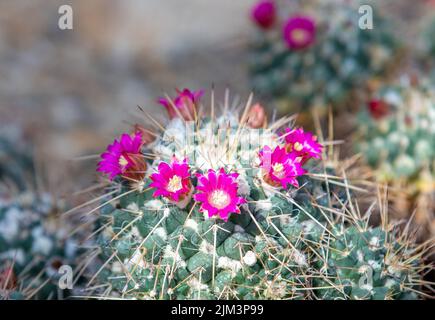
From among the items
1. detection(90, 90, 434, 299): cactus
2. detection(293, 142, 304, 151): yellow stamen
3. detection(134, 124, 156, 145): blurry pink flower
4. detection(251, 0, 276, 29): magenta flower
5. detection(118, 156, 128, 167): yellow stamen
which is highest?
detection(251, 0, 276, 29): magenta flower

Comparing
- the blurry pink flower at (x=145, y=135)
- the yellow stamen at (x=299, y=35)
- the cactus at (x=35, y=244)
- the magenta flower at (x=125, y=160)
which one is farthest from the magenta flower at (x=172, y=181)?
the yellow stamen at (x=299, y=35)

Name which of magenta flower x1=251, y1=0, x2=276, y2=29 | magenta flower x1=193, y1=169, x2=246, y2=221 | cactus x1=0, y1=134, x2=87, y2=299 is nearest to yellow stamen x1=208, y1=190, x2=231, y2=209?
magenta flower x1=193, y1=169, x2=246, y2=221

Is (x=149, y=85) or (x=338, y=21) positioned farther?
(x=149, y=85)

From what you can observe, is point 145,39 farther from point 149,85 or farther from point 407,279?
point 407,279

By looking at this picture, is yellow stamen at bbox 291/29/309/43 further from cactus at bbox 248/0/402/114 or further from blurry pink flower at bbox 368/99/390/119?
blurry pink flower at bbox 368/99/390/119

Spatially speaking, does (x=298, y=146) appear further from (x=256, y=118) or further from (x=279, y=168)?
(x=256, y=118)

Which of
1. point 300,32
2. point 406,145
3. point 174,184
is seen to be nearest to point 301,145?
point 174,184
